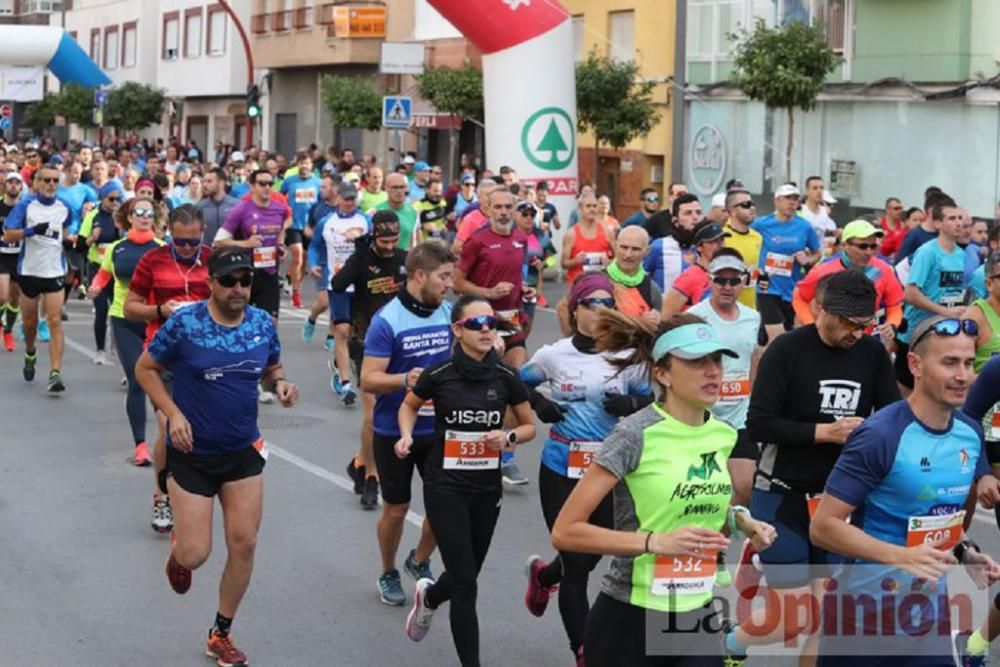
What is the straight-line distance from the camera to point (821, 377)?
6.87 meters

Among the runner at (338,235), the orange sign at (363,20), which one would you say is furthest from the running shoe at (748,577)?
the orange sign at (363,20)

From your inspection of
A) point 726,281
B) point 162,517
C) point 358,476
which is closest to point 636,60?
point 358,476

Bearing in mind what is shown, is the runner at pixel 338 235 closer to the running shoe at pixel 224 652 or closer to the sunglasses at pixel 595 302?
the running shoe at pixel 224 652

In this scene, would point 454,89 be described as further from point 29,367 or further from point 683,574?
point 683,574

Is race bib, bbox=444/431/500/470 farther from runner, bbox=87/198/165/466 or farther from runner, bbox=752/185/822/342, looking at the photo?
runner, bbox=752/185/822/342

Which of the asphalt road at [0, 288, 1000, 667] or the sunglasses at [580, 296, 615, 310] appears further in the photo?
the asphalt road at [0, 288, 1000, 667]

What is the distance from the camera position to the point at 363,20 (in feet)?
159

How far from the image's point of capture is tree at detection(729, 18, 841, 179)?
28609mm

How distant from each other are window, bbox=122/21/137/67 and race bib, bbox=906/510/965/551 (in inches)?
2654

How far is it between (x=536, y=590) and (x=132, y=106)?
5722 cm

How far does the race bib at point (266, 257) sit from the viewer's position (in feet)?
51.9

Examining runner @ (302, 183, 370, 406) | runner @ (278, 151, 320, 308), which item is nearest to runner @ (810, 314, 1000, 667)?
runner @ (302, 183, 370, 406)

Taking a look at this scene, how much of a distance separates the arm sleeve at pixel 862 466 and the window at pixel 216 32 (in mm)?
56225

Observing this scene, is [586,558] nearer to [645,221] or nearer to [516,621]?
[516,621]
